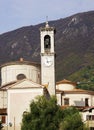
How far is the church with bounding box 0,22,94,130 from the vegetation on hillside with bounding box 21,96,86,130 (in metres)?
8.15

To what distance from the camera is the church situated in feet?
227

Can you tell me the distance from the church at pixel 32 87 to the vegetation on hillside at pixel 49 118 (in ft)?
26.7

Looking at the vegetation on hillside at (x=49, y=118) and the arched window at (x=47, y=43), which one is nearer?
the vegetation on hillside at (x=49, y=118)

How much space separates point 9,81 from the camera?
→ 81.4 metres

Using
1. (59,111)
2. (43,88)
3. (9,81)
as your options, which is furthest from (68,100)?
(59,111)

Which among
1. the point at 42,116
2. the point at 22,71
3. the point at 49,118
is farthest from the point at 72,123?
the point at 22,71

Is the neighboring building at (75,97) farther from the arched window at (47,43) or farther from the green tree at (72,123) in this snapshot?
the green tree at (72,123)

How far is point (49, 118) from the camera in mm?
58219

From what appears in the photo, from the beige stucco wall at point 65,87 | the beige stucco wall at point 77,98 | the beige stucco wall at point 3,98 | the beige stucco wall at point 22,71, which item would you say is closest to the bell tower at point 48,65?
the beige stucco wall at point 22,71

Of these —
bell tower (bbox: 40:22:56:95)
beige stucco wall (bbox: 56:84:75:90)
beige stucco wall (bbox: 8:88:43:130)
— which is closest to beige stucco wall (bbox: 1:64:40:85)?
bell tower (bbox: 40:22:56:95)

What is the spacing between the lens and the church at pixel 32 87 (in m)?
69.2

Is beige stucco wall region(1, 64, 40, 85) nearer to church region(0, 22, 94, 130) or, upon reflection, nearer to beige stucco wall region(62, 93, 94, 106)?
church region(0, 22, 94, 130)

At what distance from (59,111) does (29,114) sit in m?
3.61

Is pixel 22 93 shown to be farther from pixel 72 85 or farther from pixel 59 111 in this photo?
pixel 72 85
